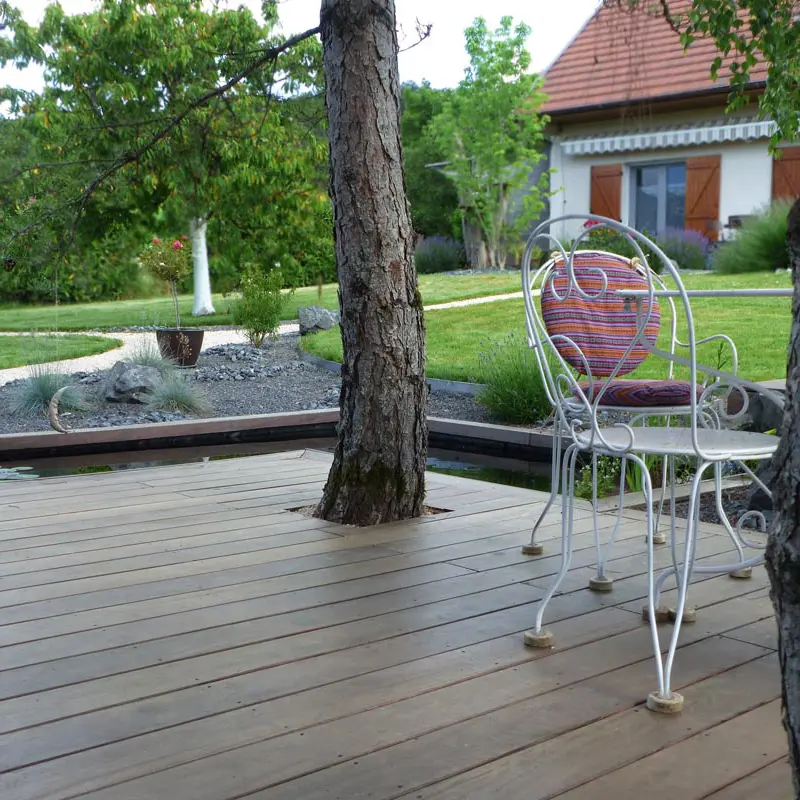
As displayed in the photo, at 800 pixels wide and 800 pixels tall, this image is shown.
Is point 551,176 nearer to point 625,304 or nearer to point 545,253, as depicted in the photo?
point 545,253

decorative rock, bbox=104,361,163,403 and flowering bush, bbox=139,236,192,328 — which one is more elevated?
flowering bush, bbox=139,236,192,328

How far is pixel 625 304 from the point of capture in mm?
2891

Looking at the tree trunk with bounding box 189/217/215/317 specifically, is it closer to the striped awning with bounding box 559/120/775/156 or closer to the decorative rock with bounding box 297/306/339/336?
the decorative rock with bounding box 297/306/339/336

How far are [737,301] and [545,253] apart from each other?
5.68m

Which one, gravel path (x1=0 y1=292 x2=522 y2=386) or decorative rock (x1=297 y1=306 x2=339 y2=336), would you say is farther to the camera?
decorative rock (x1=297 y1=306 x2=339 y2=336)

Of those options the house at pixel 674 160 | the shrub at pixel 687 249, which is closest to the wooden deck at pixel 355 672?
the house at pixel 674 160

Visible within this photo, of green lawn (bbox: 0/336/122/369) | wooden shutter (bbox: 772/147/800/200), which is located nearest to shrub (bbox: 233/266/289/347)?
green lawn (bbox: 0/336/122/369)

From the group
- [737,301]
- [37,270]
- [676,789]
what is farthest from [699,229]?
[676,789]

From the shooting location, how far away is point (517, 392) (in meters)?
6.16

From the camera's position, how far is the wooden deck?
5.24 ft

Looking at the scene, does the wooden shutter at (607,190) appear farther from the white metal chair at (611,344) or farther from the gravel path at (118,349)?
the white metal chair at (611,344)

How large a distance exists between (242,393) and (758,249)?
5.89m

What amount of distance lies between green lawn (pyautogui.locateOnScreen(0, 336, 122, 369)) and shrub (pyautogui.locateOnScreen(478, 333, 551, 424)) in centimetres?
439

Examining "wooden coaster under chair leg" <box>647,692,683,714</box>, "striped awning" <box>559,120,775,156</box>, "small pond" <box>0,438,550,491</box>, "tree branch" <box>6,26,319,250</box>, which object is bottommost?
"small pond" <box>0,438,550,491</box>
